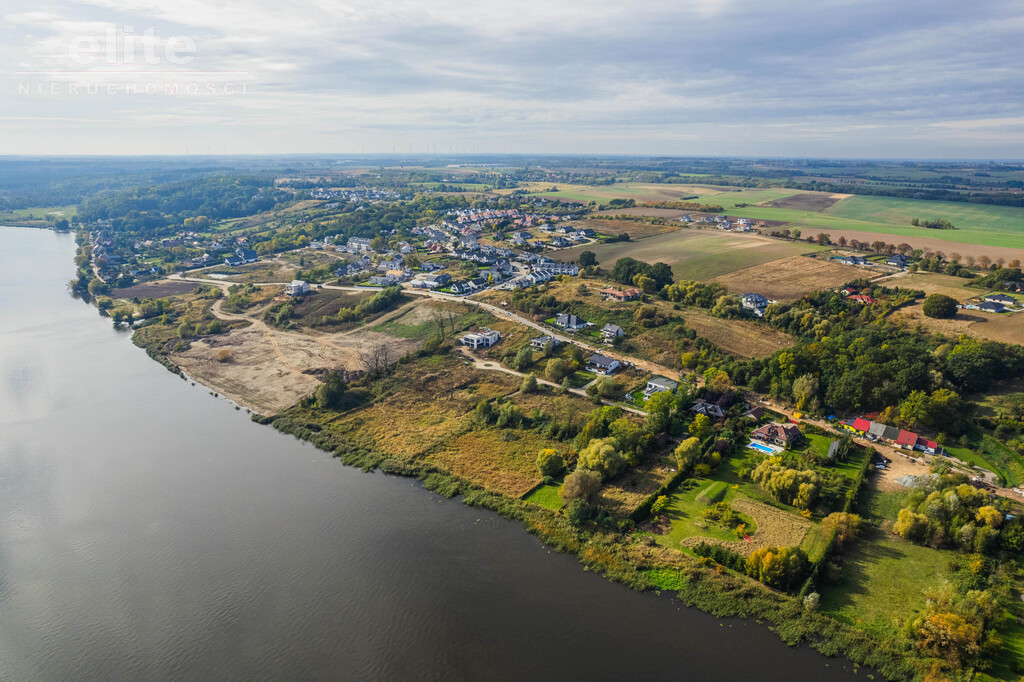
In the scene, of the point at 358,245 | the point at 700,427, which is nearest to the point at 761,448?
the point at 700,427

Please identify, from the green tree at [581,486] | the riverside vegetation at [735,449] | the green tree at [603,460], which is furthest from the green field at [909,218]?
the green tree at [581,486]

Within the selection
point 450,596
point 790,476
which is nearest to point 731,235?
point 790,476

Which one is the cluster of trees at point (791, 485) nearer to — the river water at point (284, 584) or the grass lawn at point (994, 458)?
the river water at point (284, 584)

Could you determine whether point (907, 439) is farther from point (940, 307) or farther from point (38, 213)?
Result: point (38, 213)

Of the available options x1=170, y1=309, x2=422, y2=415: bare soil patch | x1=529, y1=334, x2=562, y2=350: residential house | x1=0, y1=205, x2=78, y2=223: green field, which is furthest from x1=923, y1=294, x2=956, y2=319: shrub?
x1=0, y1=205, x2=78, y2=223: green field

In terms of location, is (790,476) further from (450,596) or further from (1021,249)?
(1021,249)

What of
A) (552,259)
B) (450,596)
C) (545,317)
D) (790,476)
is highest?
(552,259)

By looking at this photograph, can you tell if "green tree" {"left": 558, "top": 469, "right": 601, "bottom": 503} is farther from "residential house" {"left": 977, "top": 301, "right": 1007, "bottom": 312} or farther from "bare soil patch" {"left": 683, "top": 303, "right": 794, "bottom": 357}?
"residential house" {"left": 977, "top": 301, "right": 1007, "bottom": 312}
